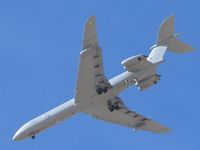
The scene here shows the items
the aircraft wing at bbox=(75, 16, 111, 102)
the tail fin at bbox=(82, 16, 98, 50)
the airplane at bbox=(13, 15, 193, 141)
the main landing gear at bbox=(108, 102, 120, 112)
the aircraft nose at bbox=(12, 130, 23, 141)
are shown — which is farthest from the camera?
the main landing gear at bbox=(108, 102, 120, 112)

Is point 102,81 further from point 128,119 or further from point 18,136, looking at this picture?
point 18,136

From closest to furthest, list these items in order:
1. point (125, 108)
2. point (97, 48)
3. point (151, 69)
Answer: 1. point (97, 48)
2. point (151, 69)
3. point (125, 108)

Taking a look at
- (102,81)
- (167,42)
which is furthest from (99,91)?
(167,42)

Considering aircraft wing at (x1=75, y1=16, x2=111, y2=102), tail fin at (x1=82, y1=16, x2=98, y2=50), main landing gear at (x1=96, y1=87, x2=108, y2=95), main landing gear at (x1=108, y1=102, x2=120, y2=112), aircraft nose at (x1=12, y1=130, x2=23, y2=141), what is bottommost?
aircraft nose at (x1=12, y1=130, x2=23, y2=141)

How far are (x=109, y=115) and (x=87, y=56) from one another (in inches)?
581

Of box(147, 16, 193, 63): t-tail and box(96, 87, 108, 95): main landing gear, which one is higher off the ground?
box(147, 16, 193, 63): t-tail

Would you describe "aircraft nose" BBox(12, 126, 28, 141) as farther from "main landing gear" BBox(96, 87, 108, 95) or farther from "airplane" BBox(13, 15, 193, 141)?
"main landing gear" BBox(96, 87, 108, 95)

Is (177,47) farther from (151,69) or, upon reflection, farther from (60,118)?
(60,118)

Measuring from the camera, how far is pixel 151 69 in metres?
94.1

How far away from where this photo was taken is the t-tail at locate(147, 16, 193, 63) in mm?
96312

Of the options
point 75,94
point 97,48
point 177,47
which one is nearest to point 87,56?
point 97,48

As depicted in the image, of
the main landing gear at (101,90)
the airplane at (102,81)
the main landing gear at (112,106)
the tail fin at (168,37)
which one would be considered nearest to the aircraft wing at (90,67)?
the airplane at (102,81)

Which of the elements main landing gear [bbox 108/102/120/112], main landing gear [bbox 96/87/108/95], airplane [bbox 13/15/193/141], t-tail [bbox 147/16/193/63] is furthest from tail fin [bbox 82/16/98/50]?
main landing gear [bbox 108/102/120/112]

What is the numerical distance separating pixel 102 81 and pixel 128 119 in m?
10.7
